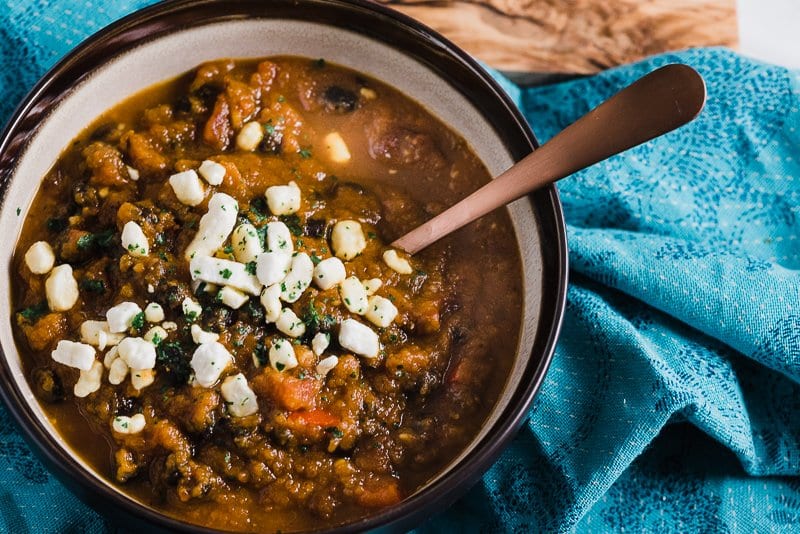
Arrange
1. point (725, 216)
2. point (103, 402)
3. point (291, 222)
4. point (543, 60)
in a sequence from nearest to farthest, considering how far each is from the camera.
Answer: point (103, 402)
point (291, 222)
point (725, 216)
point (543, 60)

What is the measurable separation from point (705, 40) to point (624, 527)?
2328mm

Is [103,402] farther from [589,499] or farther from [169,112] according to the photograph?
[589,499]

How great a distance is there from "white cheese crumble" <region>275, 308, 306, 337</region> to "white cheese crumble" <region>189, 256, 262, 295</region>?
14 centimetres

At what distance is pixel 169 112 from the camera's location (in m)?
3.65

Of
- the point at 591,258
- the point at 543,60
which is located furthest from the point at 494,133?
the point at 543,60

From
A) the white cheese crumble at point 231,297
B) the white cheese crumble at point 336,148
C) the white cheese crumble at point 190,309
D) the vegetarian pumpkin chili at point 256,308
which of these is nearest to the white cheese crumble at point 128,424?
the vegetarian pumpkin chili at point 256,308

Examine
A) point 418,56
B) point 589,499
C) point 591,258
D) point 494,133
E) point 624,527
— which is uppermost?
point 418,56

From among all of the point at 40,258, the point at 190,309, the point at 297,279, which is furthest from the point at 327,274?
the point at 40,258

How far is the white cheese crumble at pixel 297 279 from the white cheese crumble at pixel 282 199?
22 cm

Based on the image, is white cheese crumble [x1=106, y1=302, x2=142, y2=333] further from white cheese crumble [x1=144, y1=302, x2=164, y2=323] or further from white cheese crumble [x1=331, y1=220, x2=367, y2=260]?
white cheese crumble [x1=331, y1=220, x2=367, y2=260]

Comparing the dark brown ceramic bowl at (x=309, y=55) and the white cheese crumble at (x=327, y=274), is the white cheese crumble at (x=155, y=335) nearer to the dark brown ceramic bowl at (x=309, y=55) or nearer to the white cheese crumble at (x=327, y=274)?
the dark brown ceramic bowl at (x=309, y=55)

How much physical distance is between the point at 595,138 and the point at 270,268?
1168 millimetres

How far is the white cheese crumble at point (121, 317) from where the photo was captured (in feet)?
10.2

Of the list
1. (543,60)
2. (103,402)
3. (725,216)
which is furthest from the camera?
(543,60)
